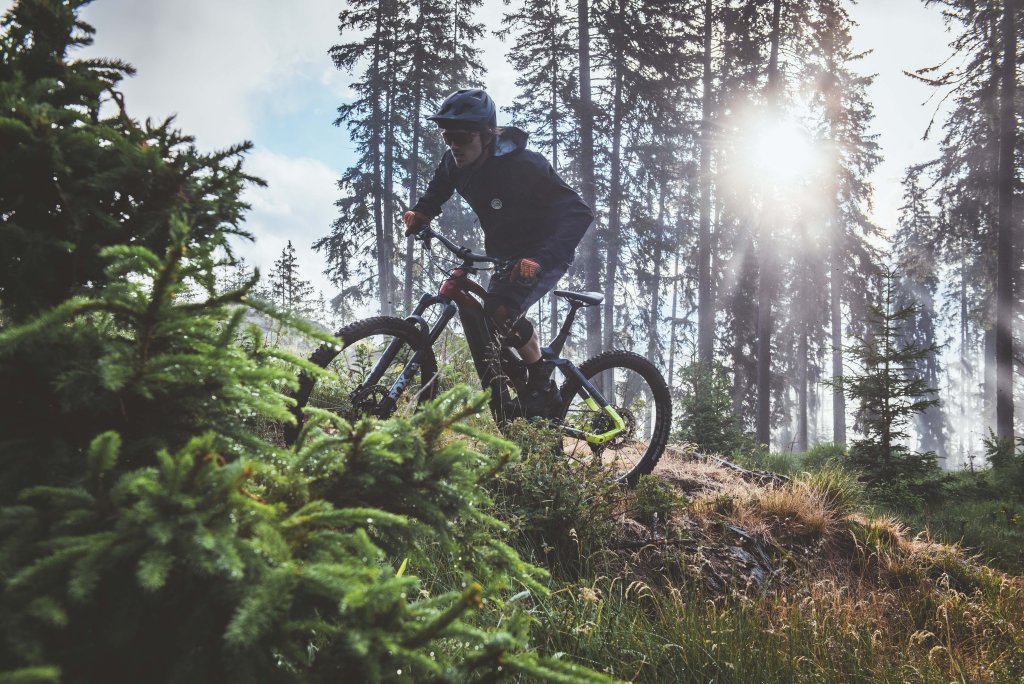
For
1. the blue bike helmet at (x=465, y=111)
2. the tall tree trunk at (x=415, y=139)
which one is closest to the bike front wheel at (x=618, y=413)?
the blue bike helmet at (x=465, y=111)

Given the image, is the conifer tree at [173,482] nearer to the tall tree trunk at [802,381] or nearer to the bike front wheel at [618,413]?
the bike front wheel at [618,413]

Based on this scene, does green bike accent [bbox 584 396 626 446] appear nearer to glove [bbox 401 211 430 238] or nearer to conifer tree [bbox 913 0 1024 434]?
glove [bbox 401 211 430 238]

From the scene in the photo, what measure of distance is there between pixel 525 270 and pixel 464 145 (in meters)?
1.20

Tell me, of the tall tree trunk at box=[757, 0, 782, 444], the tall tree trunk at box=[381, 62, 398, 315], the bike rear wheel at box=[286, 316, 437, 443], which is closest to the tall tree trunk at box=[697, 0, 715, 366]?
the tall tree trunk at box=[757, 0, 782, 444]

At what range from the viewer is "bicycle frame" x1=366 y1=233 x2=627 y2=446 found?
3726mm

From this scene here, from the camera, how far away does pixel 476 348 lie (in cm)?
421

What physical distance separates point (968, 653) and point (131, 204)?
465 centimetres

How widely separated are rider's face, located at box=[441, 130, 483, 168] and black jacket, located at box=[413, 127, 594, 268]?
0.08 meters

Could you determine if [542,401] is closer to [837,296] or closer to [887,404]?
[887,404]

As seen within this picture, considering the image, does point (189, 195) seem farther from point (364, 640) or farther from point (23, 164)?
point (364, 640)

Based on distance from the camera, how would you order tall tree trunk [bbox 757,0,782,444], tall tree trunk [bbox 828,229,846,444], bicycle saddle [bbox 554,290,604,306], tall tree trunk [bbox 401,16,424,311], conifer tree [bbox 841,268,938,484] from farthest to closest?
1. tall tree trunk [bbox 828,229,846,444]
2. tall tree trunk [bbox 401,16,424,311]
3. tall tree trunk [bbox 757,0,782,444]
4. conifer tree [bbox 841,268,938,484]
5. bicycle saddle [bbox 554,290,604,306]

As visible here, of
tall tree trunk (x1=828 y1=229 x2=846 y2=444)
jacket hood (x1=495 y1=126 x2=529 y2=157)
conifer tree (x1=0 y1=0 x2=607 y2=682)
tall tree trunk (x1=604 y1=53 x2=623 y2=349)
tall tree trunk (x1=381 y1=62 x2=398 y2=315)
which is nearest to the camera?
conifer tree (x1=0 y1=0 x2=607 y2=682)

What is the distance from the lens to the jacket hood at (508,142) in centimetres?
426

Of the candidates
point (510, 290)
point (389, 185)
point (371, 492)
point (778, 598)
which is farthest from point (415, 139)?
point (371, 492)
